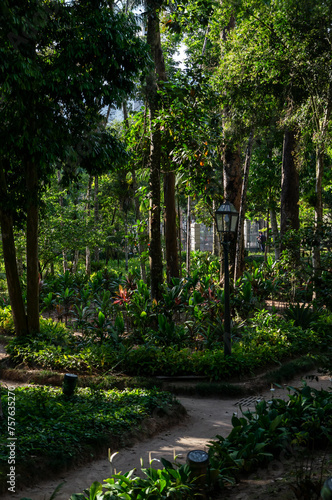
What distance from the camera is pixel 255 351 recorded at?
8836mm

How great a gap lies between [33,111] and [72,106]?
33.4 inches

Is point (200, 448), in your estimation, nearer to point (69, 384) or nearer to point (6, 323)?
point (69, 384)

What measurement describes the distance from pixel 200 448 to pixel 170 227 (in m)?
7.46

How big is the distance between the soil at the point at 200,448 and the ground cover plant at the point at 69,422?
0.51 feet

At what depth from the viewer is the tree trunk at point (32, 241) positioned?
861 cm

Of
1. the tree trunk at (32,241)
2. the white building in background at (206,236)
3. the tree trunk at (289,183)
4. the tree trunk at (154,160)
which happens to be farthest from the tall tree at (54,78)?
the white building in background at (206,236)

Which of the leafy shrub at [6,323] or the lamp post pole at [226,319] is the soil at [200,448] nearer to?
the lamp post pole at [226,319]

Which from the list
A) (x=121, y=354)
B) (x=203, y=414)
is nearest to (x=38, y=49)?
(x=121, y=354)

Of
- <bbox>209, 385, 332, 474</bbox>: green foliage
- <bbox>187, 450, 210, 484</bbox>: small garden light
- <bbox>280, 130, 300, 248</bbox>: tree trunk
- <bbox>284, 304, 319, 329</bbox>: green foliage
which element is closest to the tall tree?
<bbox>209, 385, 332, 474</bbox>: green foliage

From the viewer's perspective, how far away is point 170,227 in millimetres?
12172

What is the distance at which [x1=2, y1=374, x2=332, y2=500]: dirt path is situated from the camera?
4293mm

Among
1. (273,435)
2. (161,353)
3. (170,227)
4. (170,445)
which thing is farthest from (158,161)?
(273,435)

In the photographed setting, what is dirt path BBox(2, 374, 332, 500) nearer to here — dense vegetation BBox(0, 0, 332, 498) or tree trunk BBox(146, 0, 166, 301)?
dense vegetation BBox(0, 0, 332, 498)

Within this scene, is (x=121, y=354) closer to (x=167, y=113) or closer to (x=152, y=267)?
(x=152, y=267)
